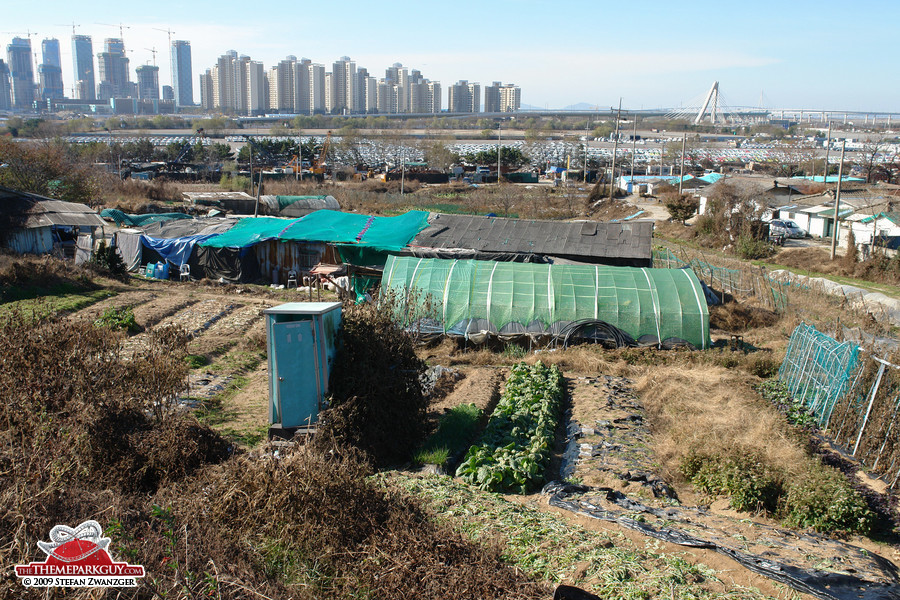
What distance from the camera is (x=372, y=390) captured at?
7.94 meters

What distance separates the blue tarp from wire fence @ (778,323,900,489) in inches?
781

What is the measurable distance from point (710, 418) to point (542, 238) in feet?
42.9

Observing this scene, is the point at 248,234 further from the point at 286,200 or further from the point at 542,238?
the point at 286,200

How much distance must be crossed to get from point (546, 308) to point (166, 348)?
31.5 feet

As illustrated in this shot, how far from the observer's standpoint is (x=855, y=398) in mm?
9844

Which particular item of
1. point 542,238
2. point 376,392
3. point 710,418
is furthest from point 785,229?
point 376,392

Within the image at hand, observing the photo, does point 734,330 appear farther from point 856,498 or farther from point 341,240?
point 341,240

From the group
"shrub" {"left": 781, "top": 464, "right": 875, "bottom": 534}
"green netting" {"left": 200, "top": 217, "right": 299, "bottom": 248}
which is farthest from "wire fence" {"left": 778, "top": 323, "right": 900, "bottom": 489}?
"green netting" {"left": 200, "top": 217, "right": 299, "bottom": 248}

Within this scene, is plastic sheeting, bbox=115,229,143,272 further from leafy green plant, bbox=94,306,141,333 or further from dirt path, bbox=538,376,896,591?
dirt path, bbox=538,376,896,591

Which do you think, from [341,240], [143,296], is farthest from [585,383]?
[143,296]

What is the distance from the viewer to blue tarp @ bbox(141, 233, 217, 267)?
75.9 feet

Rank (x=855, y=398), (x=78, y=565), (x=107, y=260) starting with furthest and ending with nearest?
(x=107, y=260) → (x=855, y=398) → (x=78, y=565)

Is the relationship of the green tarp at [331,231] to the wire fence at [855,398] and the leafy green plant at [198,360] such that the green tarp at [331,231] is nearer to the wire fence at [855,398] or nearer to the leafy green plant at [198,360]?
the leafy green plant at [198,360]

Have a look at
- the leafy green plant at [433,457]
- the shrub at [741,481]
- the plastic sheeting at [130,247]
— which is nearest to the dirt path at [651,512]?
the shrub at [741,481]
